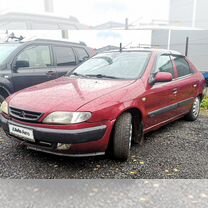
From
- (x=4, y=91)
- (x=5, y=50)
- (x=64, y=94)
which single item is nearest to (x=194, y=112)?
(x=64, y=94)

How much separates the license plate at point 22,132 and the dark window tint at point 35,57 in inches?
87.4

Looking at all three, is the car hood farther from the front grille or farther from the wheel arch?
the wheel arch

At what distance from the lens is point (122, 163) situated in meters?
3.35

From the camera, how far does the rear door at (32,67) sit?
5008 millimetres

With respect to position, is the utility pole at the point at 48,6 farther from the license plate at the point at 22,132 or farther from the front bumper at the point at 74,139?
the front bumper at the point at 74,139

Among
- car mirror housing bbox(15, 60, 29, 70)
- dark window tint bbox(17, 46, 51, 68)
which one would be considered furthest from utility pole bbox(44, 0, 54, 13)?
car mirror housing bbox(15, 60, 29, 70)

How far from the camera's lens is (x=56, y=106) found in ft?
9.66

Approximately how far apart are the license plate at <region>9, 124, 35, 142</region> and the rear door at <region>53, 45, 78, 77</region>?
2.71m

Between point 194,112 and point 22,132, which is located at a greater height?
point 22,132

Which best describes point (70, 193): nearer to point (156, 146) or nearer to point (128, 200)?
point (128, 200)

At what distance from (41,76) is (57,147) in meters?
2.81

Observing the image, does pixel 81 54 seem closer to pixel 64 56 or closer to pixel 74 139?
pixel 64 56

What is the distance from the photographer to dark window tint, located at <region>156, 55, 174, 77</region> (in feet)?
13.7

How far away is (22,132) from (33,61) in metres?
2.69
